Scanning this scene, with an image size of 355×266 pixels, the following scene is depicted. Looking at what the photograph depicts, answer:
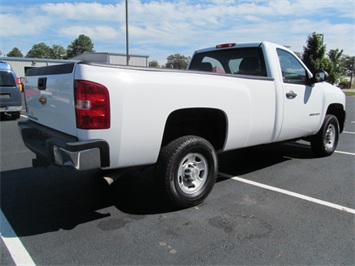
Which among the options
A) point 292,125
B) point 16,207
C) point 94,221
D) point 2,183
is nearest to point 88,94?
point 94,221

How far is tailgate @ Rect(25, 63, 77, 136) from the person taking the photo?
3.05 m

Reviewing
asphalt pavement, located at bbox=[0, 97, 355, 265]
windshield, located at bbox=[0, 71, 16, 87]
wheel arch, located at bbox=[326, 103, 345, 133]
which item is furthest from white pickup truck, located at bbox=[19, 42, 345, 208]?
windshield, located at bbox=[0, 71, 16, 87]

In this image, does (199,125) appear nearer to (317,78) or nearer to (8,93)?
(317,78)

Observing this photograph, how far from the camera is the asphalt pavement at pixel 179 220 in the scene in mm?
2781

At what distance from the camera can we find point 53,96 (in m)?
3.35

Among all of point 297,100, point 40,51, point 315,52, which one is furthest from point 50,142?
point 40,51

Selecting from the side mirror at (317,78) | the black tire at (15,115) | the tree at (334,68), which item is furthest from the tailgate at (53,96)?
the tree at (334,68)

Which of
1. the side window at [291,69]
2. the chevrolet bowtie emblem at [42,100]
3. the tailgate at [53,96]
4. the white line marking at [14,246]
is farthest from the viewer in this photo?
the side window at [291,69]

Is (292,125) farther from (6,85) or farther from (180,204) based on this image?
(6,85)

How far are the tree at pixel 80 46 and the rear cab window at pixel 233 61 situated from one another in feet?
361

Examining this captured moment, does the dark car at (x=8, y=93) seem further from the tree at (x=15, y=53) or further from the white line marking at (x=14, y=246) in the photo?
the tree at (x=15, y=53)

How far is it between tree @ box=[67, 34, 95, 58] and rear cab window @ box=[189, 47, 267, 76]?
11001 centimetres

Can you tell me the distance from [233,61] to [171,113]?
222 cm

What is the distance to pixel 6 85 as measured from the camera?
1122 centimetres
